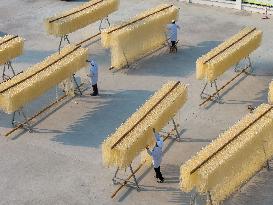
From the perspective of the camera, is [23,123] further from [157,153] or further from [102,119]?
[157,153]

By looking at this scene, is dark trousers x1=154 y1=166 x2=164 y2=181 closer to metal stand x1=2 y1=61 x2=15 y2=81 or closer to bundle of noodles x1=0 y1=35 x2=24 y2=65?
bundle of noodles x1=0 y1=35 x2=24 y2=65

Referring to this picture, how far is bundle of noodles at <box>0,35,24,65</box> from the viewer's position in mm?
21781

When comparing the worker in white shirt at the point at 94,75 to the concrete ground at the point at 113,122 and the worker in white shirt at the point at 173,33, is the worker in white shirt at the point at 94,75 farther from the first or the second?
the worker in white shirt at the point at 173,33

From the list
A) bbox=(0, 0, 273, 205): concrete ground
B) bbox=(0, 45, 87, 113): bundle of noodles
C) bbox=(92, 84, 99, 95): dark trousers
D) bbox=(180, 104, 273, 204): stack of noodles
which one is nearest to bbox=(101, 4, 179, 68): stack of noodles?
bbox=(0, 0, 273, 205): concrete ground

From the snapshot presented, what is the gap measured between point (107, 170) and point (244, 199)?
4346mm

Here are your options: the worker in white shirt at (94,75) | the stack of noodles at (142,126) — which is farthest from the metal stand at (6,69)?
the stack of noodles at (142,126)

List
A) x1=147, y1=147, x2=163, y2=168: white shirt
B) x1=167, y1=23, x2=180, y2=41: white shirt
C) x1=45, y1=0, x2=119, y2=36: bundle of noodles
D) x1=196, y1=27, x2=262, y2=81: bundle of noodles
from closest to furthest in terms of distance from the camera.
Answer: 1. x1=147, y1=147, x2=163, y2=168: white shirt
2. x1=196, y1=27, x2=262, y2=81: bundle of noodles
3. x1=167, y1=23, x2=180, y2=41: white shirt
4. x1=45, y1=0, x2=119, y2=36: bundle of noodles

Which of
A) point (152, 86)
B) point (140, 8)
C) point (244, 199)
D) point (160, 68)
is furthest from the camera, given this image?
point (140, 8)

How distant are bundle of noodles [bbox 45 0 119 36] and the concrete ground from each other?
1468 millimetres

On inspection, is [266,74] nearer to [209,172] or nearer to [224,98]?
[224,98]

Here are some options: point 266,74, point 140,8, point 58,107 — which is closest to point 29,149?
point 58,107

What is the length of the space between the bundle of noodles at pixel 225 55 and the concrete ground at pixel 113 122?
4.34ft

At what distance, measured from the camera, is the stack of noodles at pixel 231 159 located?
13773 mm

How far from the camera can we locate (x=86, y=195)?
15711mm
